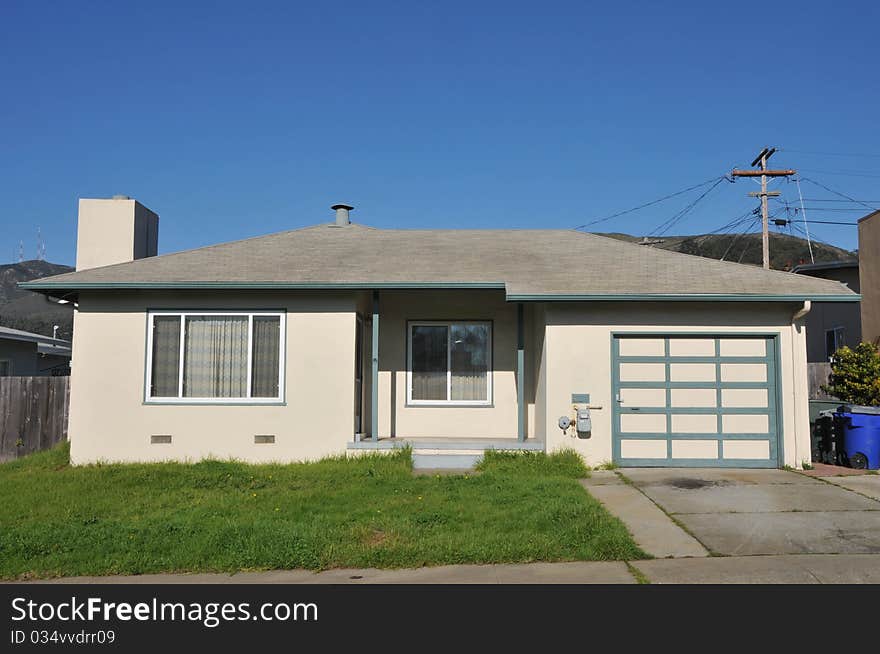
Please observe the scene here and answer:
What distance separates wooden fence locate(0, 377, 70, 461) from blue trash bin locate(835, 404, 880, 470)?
46.7ft

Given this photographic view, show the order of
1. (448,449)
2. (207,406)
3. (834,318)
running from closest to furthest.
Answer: (448,449) < (207,406) < (834,318)

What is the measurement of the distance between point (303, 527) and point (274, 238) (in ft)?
27.2

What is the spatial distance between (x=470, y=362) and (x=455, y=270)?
1.92 meters

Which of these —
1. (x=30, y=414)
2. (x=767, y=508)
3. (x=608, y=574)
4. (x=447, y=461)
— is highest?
(x=30, y=414)

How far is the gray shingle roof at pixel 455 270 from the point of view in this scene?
11.0 metres

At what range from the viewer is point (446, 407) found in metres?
12.9

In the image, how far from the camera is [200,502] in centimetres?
866

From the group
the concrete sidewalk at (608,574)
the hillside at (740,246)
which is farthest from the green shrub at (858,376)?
the hillside at (740,246)

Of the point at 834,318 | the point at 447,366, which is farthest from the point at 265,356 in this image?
the point at 834,318

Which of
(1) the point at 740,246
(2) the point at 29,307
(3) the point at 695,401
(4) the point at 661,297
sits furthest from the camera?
(1) the point at 740,246

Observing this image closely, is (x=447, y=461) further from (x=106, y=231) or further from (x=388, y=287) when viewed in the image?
(x=106, y=231)

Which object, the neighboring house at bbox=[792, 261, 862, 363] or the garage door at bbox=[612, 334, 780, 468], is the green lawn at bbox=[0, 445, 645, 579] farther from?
the neighboring house at bbox=[792, 261, 862, 363]

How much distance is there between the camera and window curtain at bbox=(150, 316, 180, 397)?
38.1 feet
